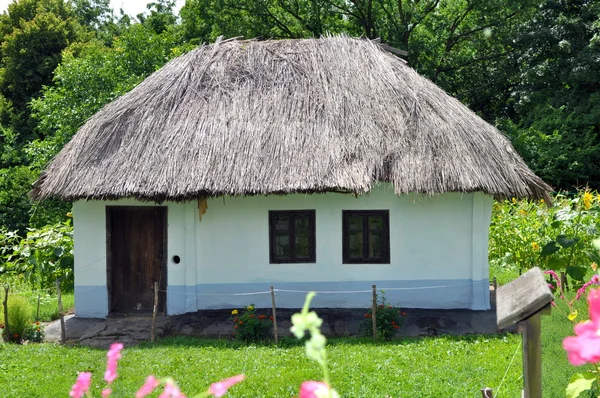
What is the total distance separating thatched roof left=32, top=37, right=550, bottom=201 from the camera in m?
9.86

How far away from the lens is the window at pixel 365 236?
1079 centimetres

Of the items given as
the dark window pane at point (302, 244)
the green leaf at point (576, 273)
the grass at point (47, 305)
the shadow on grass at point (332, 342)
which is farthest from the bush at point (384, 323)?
the grass at point (47, 305)

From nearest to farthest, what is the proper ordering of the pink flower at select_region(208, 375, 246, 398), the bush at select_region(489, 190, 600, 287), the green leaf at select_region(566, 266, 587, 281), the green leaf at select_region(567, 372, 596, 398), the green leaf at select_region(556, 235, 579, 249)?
the pink flower at select_region(208, 375, 246, 398) < the green leaf at select_region(567, 372, 596, 398) < the green leaf at select_region(566, 266, 587, 281) < the green leaf at select_region(556, 235, 579, 249) < the bush at select_region(489, 190, 600, 287)

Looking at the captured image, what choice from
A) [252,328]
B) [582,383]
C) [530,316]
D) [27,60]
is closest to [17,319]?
[252,328]

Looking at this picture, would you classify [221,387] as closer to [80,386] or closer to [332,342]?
[80,386]

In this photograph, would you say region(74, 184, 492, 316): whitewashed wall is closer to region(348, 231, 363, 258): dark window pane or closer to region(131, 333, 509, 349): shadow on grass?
region(348, 231, 363, 258): dark window pane

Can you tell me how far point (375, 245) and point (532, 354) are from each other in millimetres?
6840

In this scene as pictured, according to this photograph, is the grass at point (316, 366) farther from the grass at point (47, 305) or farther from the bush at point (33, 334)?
the grass at point (47, 305)

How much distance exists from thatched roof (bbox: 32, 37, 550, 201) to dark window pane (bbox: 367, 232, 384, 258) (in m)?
1.25

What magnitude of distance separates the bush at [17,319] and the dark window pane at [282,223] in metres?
3.86

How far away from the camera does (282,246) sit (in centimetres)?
1089

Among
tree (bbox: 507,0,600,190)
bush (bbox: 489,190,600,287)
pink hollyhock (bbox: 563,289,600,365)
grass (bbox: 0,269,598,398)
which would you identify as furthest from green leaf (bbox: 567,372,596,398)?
tree (bbox: 507,0,600,190)

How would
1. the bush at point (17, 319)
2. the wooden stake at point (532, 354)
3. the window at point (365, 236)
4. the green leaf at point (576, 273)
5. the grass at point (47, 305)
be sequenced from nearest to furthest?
the wooden stake at point (532, 354) < the green leaf at point (576, 273) < the bush at point (17, 319) < the window at point (365, 236) < the grass at point (47, 305)

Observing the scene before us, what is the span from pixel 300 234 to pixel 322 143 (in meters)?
1.57
